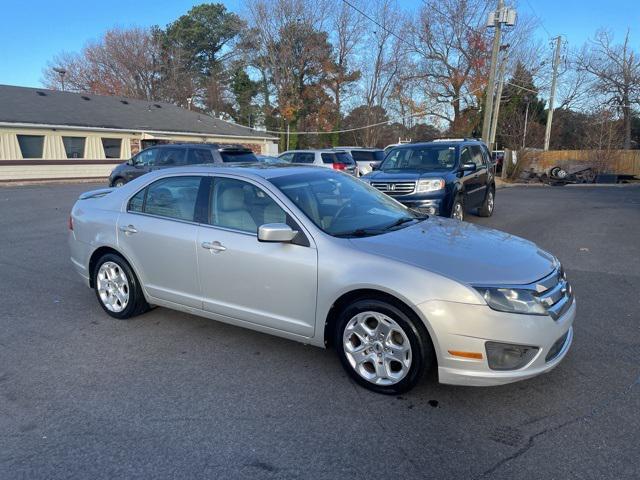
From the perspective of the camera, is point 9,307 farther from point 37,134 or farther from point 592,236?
point 37,134

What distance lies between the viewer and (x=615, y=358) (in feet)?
12.8

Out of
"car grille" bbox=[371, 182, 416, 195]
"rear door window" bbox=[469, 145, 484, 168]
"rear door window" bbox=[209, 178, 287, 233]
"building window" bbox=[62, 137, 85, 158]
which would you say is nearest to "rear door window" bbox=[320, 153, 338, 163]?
"rear door window" bbox=[469, 145, 484, 168]

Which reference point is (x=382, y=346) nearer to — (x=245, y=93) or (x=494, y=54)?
(x=494, y=54)

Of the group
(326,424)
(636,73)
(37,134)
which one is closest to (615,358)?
(326,424)

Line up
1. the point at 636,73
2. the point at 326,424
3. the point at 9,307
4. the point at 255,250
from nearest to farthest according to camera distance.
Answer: the point at 326,424 < the point at 255,250 < the point at 9,307 < the point at 636,73

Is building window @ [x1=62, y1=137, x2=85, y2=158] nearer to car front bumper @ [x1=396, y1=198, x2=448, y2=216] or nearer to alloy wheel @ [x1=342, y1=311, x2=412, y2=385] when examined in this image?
car front bumper @ [x1=396, y1=198, x2=448, y2=216]

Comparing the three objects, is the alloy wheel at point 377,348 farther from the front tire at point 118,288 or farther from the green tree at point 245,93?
the green tree at point 245,93

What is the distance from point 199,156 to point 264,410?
1107 centimetres

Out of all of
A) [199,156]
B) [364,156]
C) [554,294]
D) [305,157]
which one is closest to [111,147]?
[305,157]

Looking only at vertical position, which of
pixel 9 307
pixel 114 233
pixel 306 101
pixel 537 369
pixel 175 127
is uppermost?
pixel 306 101

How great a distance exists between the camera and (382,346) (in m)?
3.37

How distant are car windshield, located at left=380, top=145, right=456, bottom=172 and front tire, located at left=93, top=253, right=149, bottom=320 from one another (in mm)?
6593

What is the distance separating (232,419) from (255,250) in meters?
1.29

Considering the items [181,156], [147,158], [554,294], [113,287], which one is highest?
[181,156]
